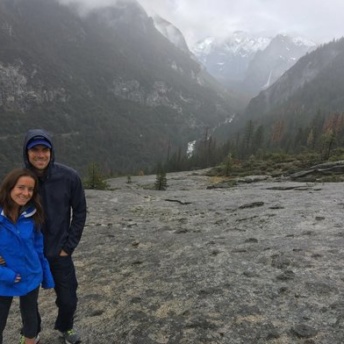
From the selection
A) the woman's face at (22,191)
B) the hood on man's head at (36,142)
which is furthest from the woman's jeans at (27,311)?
the hood on man's head at (36,142)

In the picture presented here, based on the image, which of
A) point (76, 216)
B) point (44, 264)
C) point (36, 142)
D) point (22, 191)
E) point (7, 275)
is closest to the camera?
point (7, 275)

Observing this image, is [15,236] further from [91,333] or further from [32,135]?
[91,333]

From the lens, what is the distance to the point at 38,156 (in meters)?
6.06

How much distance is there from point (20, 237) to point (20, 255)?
30 centimetres

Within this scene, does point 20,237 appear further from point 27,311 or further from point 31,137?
point 31,137

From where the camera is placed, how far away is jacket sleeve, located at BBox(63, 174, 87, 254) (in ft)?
21.2

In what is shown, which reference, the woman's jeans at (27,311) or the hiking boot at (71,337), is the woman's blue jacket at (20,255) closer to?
the woman's jeans at (27,311)

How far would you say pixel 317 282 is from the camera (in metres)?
7.91

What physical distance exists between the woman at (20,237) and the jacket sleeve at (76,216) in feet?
1.88

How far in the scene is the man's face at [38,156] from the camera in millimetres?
6043

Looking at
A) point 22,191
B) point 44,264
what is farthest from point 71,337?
point 22,191

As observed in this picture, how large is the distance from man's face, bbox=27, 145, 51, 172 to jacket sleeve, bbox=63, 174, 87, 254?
25.0 inches

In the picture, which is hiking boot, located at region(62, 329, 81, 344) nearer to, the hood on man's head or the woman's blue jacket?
the woman's blue jacket

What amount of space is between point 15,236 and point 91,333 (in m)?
2.72
